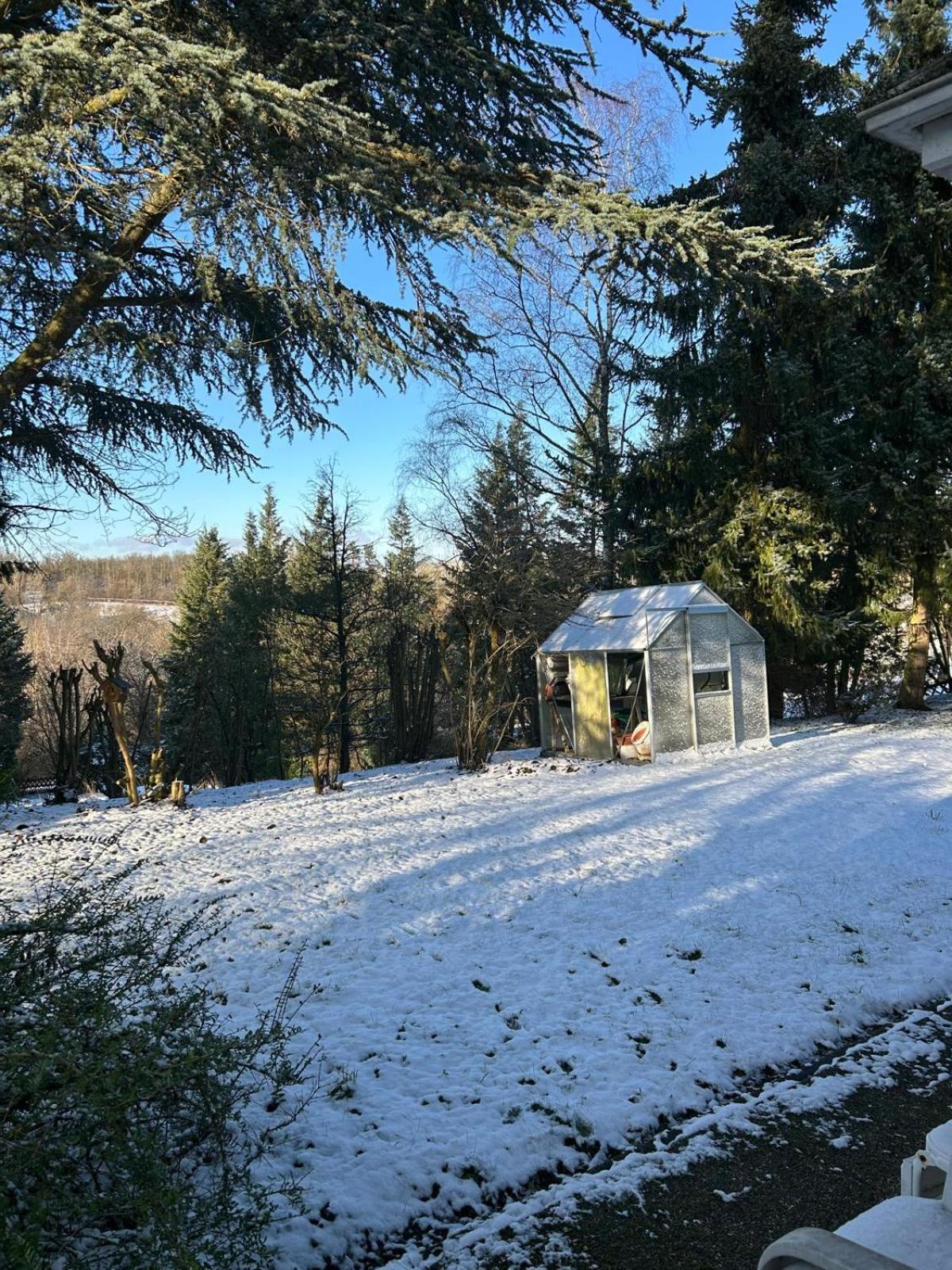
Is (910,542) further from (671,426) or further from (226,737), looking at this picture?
(226,737)

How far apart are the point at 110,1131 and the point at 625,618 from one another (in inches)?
451

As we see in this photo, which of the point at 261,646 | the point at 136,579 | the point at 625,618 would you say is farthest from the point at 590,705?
the point at 136,579

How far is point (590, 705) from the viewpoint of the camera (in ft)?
43.4

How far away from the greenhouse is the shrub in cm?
1010

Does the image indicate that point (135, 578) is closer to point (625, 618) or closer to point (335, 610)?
point (335, 610)

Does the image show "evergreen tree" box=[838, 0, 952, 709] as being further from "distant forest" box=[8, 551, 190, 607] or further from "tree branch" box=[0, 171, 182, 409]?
"distant forest" box=[8, 551, 190, 607]

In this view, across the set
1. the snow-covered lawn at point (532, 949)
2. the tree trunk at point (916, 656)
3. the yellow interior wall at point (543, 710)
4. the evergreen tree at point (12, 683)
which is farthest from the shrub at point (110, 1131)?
the evergreen tree at point (12, 683)

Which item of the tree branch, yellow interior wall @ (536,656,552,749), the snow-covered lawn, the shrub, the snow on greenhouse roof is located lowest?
the snow-covered lawn

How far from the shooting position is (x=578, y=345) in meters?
18.0

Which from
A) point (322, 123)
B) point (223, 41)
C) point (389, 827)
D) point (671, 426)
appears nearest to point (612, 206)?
point (322, 123)

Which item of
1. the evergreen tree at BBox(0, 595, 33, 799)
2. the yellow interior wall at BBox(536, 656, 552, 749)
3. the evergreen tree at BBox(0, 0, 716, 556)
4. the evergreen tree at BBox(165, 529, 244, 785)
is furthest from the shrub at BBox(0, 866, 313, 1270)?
the evergreen tree at BBox(0, 595, 33, 799)

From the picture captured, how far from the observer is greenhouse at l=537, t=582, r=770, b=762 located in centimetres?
1260

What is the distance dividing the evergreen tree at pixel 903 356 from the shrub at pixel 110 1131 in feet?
49.9

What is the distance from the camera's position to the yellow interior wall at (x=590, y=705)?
1299 cm
